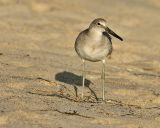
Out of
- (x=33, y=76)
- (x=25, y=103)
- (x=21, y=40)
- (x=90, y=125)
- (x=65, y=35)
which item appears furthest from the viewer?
(x=65, y=35)

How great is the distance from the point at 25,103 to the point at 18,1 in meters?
6.91

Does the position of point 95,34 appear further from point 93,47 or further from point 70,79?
point 70,79

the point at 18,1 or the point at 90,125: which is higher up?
the point at 18,1

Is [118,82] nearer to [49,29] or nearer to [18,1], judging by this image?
[49,29]

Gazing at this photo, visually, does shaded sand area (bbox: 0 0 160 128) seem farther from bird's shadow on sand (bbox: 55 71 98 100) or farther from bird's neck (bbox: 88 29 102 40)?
bird's neck (bbox: 88 29 102 40)

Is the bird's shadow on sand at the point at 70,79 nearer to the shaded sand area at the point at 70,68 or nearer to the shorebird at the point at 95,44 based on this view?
the shaded sand area at the point at 70,68

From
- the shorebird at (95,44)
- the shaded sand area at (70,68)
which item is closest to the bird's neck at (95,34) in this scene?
the shorebird at (95,44)

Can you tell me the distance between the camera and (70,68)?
10.3 metres

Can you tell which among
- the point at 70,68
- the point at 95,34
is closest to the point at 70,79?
the point at 70,68

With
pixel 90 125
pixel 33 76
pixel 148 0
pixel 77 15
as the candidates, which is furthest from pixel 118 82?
pixel 148 0

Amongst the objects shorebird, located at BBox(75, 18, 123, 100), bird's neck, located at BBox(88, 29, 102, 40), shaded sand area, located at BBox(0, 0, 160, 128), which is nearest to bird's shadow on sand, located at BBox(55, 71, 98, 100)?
shaded sand area, located at BBox(0, 0, 160, 128)

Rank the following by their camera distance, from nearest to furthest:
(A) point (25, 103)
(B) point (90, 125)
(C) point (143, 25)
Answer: (B) point (90, 125)
(A) point (25, 103)
(C) point (143, 25)

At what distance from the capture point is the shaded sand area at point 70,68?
24.3 feet

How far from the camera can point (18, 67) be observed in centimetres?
975
